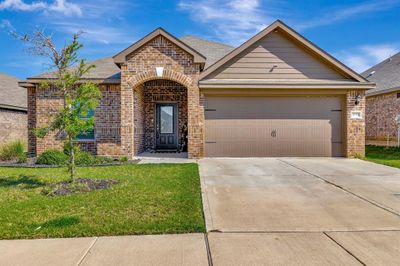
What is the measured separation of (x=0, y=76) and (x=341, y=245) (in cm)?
2411

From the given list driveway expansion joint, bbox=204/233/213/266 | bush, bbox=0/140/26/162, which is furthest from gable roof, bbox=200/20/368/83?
driveway expansion joint, bbox=204/233/213/266

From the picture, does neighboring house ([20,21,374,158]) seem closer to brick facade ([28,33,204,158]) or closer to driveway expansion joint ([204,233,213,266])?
brick facade ([28,33,204,158])

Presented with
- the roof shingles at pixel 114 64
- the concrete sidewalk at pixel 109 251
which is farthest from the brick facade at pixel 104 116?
the concrete sidewalk at pixel 109 251

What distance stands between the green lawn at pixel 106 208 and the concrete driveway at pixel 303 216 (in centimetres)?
46

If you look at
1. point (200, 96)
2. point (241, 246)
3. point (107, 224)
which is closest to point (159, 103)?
point (200, 96)

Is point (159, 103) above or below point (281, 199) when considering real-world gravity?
above

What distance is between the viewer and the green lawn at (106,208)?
169 inches

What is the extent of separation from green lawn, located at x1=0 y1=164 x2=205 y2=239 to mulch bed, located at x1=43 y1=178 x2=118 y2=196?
24 cm

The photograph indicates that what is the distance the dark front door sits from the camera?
1513 cm

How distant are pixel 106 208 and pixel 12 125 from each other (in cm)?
1530

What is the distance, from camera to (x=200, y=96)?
39.4 feet

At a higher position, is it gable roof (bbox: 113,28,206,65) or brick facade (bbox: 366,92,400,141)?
gable roof (bbox: 113,28,206,65)

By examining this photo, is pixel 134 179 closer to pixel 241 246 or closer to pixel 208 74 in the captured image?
pixel 241 246

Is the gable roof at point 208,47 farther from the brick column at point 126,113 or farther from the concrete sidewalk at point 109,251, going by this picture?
the concrete sidewalk at point 109,251
